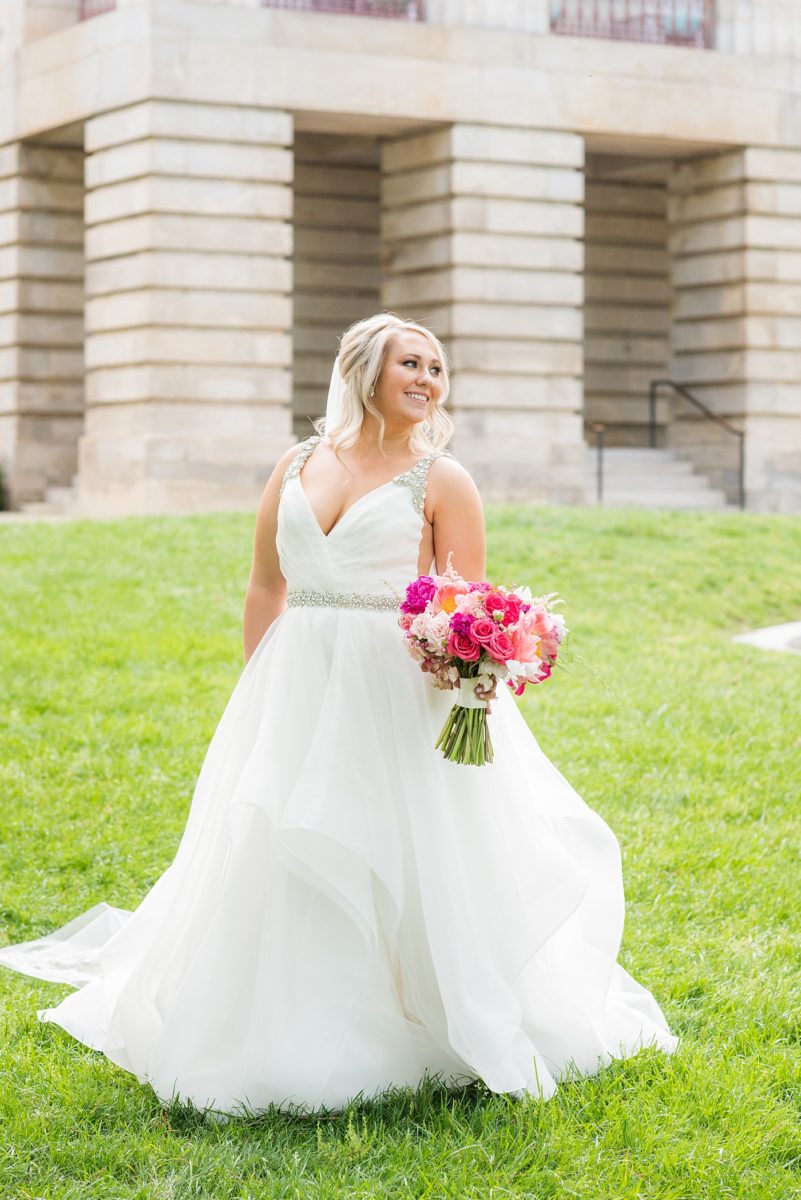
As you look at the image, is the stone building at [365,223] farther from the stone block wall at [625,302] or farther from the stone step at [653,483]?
the stone block wall at [625,302]

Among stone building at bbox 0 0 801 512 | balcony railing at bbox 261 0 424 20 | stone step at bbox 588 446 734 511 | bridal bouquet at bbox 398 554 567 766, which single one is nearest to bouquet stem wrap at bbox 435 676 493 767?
bridal bouquet at bbox 398 554 567 766

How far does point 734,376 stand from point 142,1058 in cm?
2043

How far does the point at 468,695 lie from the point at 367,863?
21.0 inches

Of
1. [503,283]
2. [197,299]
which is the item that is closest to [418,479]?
[197,299]

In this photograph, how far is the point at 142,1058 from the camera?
16.1 ft

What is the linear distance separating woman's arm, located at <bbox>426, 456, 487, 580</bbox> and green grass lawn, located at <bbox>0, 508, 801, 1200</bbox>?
1.35ft

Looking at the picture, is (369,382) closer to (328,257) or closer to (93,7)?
(93,7)

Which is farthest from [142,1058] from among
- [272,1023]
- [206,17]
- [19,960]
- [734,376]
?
[734,376]

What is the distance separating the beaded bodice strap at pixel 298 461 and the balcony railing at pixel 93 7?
19435 millimetres

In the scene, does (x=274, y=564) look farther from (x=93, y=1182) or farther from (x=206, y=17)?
(x=206, y=17)

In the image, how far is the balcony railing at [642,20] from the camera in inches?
934

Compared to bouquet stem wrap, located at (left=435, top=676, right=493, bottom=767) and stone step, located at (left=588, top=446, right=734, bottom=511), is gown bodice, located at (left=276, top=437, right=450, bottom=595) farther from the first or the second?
stone step, located at (left=588, top=446, right=734, bottom=511)

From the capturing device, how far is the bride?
4730 millimetres

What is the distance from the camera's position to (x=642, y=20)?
24.1 m
